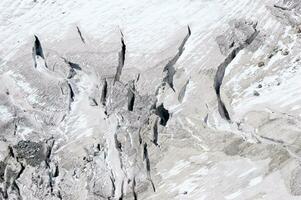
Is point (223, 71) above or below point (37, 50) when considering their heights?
below

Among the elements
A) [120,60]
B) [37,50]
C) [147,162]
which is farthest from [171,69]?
[37,50]

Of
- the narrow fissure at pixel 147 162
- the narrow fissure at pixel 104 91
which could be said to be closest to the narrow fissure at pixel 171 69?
the narrow fissure at pixel 104 91

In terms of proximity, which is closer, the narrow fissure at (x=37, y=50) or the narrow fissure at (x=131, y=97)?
the narrow fissure at (x=131, y=97)

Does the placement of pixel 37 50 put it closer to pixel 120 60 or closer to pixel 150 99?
pixel 120 60

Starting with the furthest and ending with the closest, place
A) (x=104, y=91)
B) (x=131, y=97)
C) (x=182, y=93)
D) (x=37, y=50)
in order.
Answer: (x=37, y=50) → (x=104, y=91) → (x=131, y=97) → (x=182, y=93)

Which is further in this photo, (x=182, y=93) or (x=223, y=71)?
(x=223, y=71)

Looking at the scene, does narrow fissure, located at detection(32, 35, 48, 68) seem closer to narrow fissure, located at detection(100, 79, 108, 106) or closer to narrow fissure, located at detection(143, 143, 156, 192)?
narrow fissure, located at detection(100, 79, 108, 106)

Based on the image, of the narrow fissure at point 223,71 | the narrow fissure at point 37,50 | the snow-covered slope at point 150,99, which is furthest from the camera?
the narrow fissure at point 37,50

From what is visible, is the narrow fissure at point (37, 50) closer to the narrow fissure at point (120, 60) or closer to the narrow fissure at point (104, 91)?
the narrow fissure at point (104, 91)

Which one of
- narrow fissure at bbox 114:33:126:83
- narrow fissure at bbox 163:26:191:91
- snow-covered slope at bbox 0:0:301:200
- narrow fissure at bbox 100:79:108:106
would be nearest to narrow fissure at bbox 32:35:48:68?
snow-covered slope at bbox 0:0:301:200
